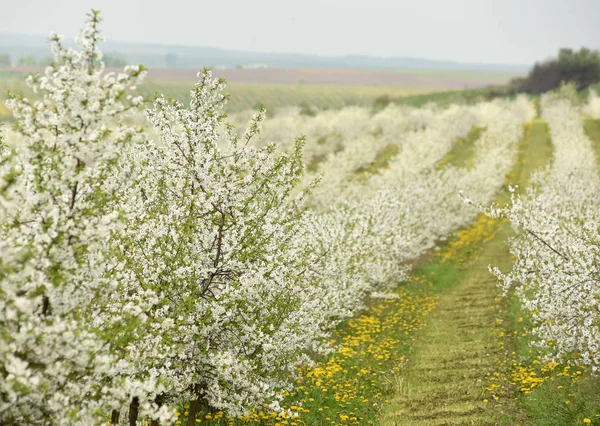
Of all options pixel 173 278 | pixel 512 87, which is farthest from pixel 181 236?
pixel 512 87

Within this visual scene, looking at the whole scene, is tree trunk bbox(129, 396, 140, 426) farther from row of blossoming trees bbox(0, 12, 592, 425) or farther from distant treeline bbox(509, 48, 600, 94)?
distant treeline bbox(509, 48, 600, 94)

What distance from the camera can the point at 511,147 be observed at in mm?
69750

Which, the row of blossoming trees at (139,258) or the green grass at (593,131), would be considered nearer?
the row of blossoming trees at (139,258)

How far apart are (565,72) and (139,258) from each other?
135338mm

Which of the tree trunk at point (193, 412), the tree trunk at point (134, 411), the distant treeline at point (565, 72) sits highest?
the distant treeline at point (565, 72)

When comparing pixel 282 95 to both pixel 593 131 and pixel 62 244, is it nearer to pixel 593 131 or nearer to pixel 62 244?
pixel 593 131

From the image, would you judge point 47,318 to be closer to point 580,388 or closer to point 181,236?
point 181,236

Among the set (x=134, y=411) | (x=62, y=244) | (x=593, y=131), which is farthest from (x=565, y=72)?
(x=62, y=244)

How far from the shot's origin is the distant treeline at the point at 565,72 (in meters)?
119

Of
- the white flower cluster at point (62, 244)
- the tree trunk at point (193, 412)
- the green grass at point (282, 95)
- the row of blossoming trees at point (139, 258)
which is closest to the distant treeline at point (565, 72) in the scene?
the green grass at point (282, 95)

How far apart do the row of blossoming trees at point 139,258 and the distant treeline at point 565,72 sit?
123795mm

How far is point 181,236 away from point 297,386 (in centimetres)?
813

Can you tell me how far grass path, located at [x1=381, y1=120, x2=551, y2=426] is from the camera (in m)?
14.0

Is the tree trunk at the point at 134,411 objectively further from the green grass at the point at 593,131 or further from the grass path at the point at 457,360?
the green grass at the point at 593,131
